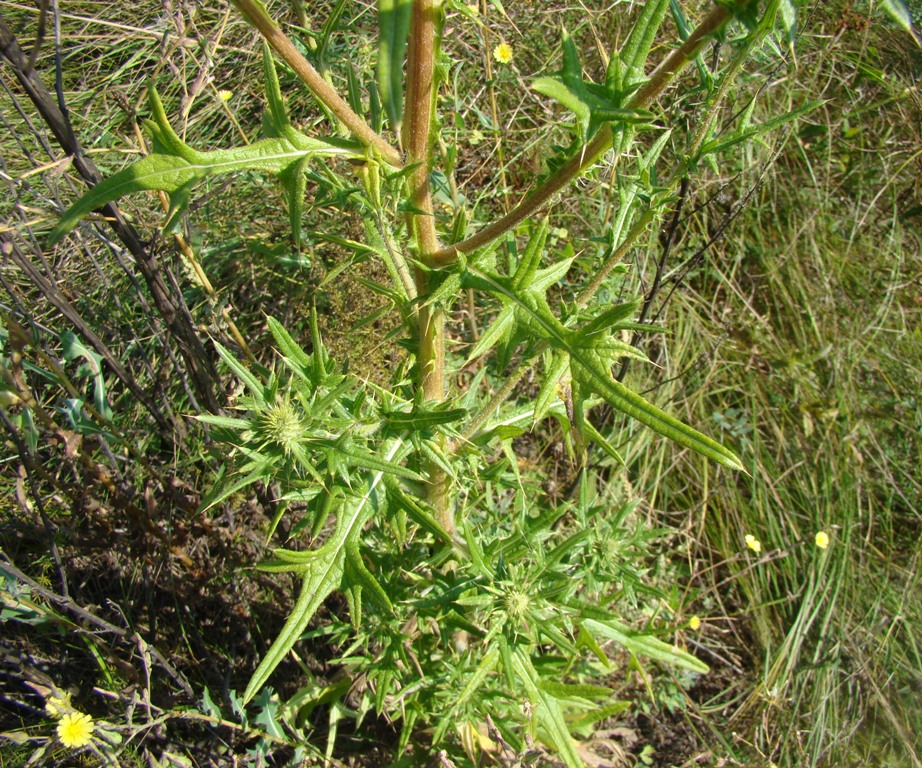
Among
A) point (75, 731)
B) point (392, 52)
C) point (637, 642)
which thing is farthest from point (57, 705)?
point (392, 52)

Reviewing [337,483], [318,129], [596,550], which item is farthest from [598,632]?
[318,129]

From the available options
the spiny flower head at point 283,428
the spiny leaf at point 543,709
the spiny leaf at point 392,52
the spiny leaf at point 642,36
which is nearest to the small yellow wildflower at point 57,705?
the spiny flower head at point 283,428

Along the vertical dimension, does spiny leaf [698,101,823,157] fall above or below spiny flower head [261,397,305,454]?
above

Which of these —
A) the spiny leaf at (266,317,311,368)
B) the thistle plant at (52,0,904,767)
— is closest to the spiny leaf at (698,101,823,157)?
the thistle plant at (52,0,904,767)

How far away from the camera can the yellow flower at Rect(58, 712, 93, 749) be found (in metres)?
1.67

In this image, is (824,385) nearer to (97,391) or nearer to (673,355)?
(673,355)

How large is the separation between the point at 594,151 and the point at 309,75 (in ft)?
1.49

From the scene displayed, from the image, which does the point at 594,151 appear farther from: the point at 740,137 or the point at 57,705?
the point at 57,705

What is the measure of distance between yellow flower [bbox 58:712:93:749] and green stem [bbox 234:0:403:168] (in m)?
1.58

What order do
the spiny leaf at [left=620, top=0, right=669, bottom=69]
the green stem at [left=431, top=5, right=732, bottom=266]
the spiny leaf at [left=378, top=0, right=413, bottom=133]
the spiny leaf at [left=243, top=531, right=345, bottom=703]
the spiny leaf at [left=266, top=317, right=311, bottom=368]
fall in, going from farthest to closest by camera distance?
1. the spiny leaf at [left=266, top=317, right=311, bottom=368]
2. the spiny leaf at [left=243, top=531, right=345, bottom=703]
3. the spiny leaf at [left=620, top=0, right=669, bottom=69]
4. the green stem at [left=431, top=5, right=732, bottom=266]
5. the spiny leaf at [left=378, top=0, right=413, bottom=133]

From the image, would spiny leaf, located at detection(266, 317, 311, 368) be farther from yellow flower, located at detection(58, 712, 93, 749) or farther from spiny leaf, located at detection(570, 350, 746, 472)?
yellow flower, located at detection(58, 712, 93, 749)

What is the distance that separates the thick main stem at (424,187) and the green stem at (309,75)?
2.1 inches

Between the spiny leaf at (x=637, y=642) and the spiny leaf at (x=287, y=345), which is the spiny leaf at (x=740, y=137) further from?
the spiny leaf at (x=637, y=642)

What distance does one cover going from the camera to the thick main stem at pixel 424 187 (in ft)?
3.46
